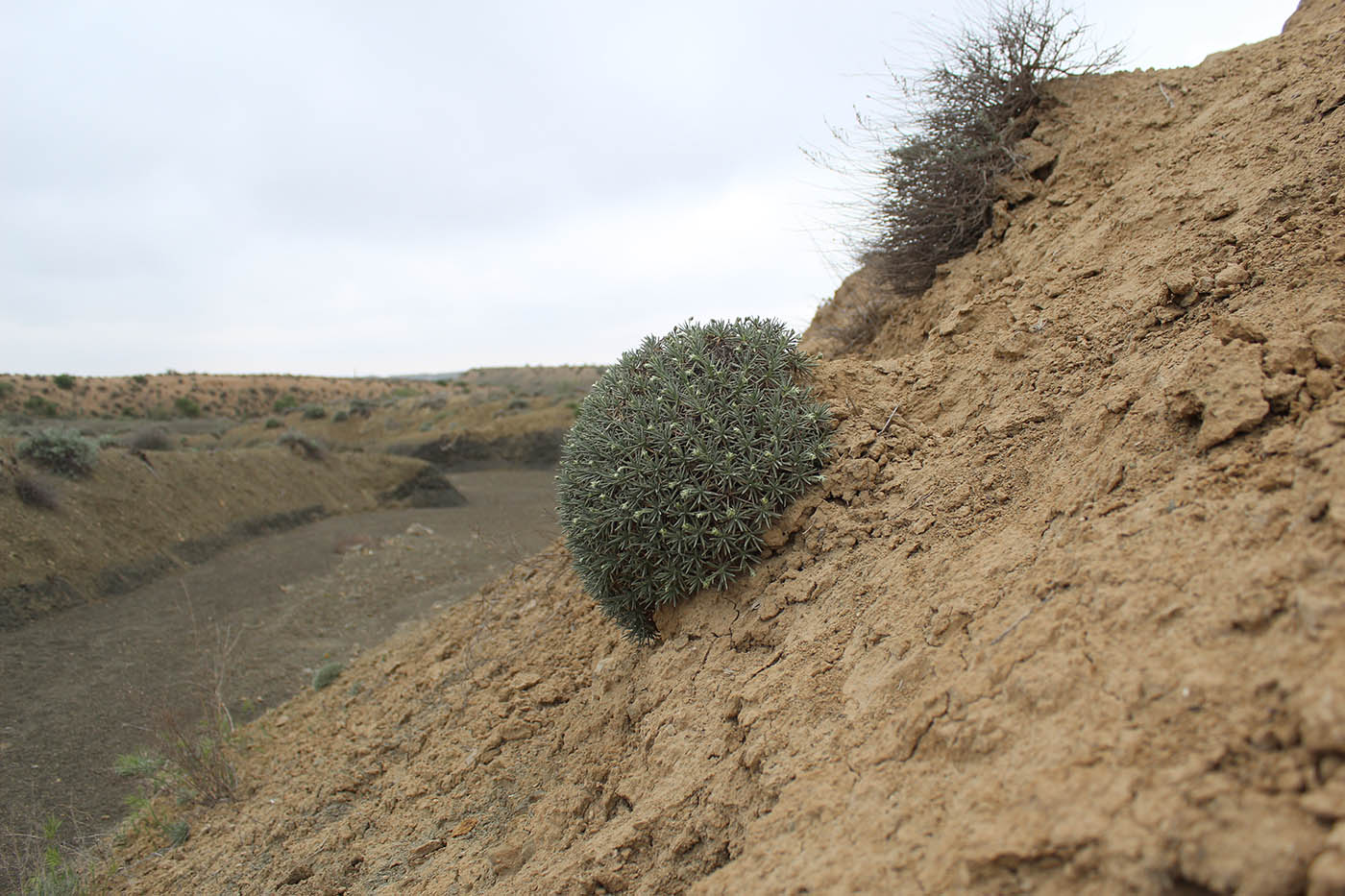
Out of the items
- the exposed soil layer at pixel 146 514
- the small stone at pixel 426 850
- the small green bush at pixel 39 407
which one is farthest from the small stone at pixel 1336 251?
the small green bush at pixel 39 407

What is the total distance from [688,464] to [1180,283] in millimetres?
2167

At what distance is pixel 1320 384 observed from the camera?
81.0 inches

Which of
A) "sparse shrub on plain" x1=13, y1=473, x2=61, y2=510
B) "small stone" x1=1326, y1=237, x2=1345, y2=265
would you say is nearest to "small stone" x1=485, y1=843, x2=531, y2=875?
"small stone" x1=1326, y1=237, x2=1345, y2=265

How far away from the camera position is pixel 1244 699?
149 centimetres

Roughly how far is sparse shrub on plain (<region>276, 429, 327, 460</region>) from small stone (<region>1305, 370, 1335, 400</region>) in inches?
724

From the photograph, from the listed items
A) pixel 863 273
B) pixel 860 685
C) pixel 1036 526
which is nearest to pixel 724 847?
pixel 860 685

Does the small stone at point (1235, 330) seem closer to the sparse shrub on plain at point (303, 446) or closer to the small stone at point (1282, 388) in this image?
the small stone at point (1282, 388)

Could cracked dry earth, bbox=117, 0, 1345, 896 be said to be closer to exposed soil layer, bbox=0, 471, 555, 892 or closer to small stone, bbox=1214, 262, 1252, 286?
small stone, bbox=1214, 262, 1252, 286

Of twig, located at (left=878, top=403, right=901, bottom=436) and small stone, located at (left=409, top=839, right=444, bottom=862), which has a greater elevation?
twig, located at (left=878, top=403, right=901, bottom=436)

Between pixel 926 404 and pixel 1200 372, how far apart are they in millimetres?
1558

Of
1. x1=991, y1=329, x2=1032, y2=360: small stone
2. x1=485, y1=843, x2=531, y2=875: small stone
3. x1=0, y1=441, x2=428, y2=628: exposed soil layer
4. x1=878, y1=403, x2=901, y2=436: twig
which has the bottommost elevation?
x1=485, y1=843, x2=531, y2=875: small stone

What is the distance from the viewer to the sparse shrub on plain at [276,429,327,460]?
17.2m

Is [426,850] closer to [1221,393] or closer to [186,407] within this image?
[1221,393]

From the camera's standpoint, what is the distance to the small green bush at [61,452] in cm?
1084
